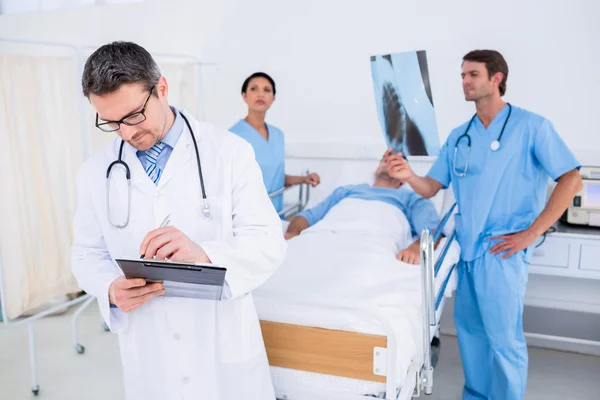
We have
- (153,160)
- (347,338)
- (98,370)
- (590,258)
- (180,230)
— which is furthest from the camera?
(98,370)

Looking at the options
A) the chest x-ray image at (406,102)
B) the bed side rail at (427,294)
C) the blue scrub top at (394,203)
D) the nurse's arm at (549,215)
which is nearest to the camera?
the bed side rail at (427,294)

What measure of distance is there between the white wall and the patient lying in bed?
440 mm

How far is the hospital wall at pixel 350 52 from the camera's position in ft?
9.14

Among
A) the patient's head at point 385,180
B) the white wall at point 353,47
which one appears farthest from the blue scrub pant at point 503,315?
the white wall at point 353,47

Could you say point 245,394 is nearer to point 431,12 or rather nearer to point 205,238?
point 205,238

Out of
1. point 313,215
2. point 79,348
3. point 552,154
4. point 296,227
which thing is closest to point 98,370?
point 79,348

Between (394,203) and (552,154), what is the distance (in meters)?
0.91

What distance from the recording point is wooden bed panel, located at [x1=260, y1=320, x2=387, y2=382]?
1367 millimetres

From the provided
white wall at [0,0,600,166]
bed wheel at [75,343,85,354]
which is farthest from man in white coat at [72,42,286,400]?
white wall at [0,0,600,166]

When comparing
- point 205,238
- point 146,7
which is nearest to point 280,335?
point 205,238

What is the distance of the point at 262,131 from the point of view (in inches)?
116

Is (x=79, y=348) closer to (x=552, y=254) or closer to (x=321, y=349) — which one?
(x=321, y=349)

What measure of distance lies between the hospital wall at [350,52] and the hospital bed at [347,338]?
4.72 ft

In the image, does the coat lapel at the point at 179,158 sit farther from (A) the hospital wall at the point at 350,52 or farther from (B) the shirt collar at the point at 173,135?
(A) the hospital wall at the point at 350,52
